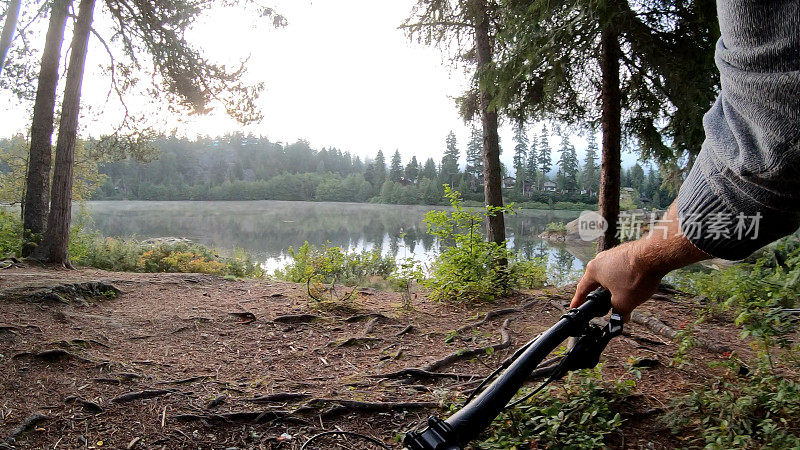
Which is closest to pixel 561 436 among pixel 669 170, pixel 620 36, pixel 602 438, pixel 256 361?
pixel 602 438

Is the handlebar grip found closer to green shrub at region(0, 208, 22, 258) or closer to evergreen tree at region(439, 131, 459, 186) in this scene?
green shrub at region(0, 208, 22, 258)

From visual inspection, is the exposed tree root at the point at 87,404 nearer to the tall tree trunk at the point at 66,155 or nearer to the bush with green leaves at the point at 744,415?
the bush with green leaves at the point at 744,415

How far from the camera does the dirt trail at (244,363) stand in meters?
2.52

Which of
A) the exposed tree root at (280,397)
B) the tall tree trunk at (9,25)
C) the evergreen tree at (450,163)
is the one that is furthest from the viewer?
the evergreen tree at (450,163)

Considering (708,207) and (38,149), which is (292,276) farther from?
(708,207)

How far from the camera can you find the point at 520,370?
0.90 meters

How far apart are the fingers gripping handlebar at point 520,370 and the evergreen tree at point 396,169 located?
36811 mm

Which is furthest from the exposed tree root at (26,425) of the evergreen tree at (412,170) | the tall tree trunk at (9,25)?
the evergreen tree at (412,170)

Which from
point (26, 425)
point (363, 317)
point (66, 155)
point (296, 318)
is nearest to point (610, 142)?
point (363, 317)

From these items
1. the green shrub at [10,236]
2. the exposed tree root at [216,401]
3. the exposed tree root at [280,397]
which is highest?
the green shrub at [10,236]

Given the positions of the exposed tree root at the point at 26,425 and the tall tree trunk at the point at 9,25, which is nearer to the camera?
the exposed tree root at the point at 26,425

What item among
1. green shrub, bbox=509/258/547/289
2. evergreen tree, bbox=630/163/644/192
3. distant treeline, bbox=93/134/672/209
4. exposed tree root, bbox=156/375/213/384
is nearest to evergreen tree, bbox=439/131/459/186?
distant treeline, bbox=93/134/672/209

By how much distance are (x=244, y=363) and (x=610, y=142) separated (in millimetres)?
5400

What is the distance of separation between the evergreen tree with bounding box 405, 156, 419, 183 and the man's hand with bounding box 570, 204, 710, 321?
118ft
